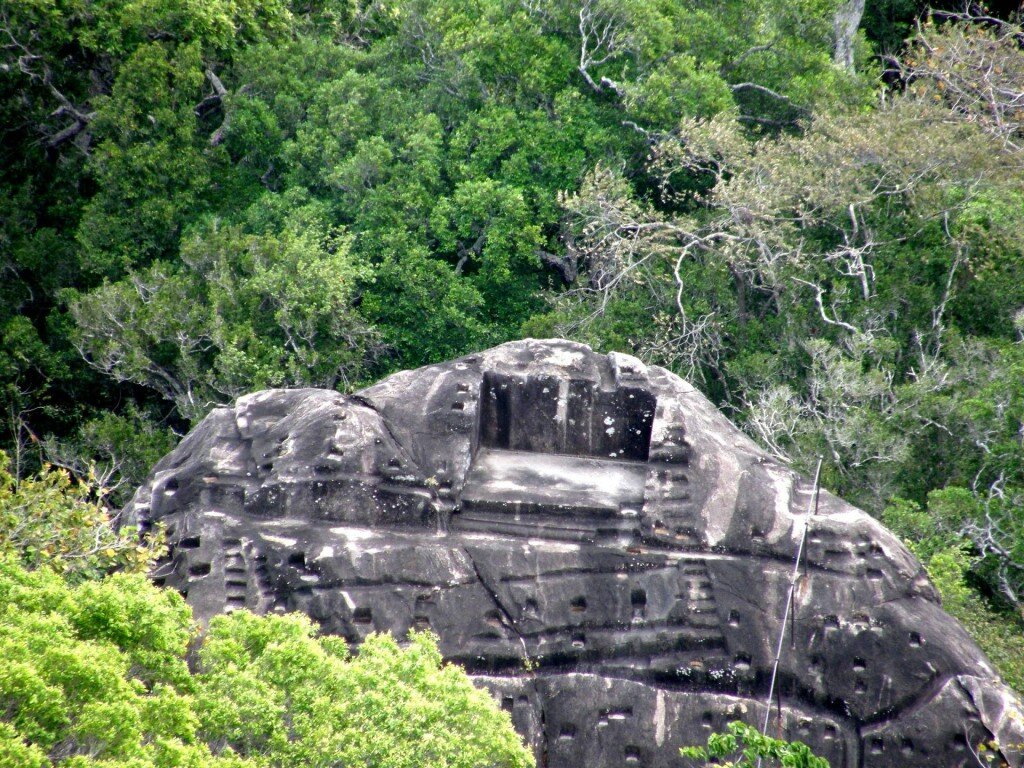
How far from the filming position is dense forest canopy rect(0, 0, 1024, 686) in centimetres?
1869

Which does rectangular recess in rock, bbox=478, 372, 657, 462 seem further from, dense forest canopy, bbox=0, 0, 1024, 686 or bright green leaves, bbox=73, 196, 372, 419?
bright green leaves, bbox=73, 196, 372, 419

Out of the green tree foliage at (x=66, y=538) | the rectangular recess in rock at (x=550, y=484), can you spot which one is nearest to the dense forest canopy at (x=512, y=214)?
the rectangular recess in rock at (x=550, y=484)

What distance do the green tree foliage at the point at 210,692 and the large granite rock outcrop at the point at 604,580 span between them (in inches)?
54.1

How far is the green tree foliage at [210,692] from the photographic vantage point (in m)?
7.52

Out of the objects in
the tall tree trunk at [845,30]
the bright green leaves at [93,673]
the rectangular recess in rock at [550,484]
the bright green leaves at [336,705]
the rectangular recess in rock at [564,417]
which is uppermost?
the tall tree trunk at [845,30]

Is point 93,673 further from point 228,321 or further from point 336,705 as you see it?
point 228,321

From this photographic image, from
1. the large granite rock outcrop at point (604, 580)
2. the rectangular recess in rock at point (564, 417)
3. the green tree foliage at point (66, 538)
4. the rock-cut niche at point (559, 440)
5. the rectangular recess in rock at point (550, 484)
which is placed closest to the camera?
the green tree foliage at point (66, 538)

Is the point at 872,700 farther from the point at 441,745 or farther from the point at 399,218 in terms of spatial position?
the point at 399,218

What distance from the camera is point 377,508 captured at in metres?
11.5

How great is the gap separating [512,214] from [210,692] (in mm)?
13398

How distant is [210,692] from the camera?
8742mm

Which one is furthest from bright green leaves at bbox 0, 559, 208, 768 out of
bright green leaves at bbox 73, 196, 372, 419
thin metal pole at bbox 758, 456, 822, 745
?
bright green leaves at bbox 73, 196, 372, 419

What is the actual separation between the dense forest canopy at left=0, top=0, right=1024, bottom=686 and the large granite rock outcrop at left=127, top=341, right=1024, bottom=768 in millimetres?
6053

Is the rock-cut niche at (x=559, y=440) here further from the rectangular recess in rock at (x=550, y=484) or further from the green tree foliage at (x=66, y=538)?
the green tree foliage at (x=66, y=538)
